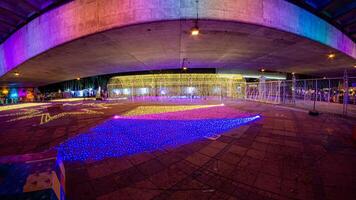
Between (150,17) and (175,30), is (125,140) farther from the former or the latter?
(175,30)

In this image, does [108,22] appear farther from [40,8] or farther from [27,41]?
[27,41]

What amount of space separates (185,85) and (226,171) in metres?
24.8

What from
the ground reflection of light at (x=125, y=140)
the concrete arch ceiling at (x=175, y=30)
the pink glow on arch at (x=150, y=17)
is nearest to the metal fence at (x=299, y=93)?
the concrete arch ceiling at (x=175, y=30)

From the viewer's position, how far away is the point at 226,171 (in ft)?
10.8

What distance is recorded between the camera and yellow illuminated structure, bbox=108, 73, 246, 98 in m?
26.5

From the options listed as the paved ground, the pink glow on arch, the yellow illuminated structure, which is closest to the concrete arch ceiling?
the pink glow on arch

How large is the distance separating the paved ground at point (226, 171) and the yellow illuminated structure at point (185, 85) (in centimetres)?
2124

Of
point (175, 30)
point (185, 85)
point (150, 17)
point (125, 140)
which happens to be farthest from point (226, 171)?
point (185, 85)

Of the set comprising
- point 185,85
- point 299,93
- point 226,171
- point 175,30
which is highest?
point 175,30

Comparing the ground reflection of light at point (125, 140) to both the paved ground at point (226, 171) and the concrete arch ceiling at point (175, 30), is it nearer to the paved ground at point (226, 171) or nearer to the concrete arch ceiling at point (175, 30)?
the paved ground at point (226, 171)

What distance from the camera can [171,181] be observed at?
2.97 m

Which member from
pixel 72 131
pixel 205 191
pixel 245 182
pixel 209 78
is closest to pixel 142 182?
pixel 205 191

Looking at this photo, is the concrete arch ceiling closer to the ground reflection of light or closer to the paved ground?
the ground reflection of light

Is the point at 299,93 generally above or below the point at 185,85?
below
